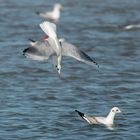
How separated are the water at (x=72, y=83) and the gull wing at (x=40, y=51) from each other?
116 centimetres

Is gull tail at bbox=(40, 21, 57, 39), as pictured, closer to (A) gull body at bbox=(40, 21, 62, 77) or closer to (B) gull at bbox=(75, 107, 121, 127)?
A: (A) gull body at bbox=(40, 21, 62, 77)

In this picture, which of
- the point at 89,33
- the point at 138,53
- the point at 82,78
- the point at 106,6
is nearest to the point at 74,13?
the point at 106,6

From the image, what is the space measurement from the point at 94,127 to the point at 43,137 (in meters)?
1.04

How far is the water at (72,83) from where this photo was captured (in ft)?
41.1

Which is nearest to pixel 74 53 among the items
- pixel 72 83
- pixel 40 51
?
pixel 40 51

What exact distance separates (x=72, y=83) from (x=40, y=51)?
4819 mm

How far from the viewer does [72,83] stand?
16.7 metres

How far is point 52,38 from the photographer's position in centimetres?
1210

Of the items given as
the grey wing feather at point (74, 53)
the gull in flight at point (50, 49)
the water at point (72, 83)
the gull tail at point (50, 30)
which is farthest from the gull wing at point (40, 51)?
the water at point (72, 83)

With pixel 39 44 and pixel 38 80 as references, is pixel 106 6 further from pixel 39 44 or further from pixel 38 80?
pixel 39 44

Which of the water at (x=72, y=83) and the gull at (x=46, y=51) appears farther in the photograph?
the water at (x=72, y=83)

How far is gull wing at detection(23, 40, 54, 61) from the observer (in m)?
11.7

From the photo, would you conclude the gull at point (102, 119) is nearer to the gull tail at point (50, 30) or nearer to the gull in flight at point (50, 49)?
the gull in flight at point (50, 49)

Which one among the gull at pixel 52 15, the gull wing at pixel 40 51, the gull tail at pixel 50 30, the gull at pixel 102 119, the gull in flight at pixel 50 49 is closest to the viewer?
the gull wing at pixel 40 51
